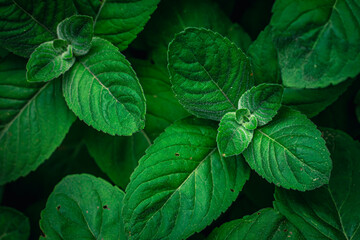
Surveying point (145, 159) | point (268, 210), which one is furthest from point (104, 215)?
point (268, 210)

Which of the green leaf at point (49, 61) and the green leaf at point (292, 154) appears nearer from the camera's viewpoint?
the green leaf at point (292, 154)

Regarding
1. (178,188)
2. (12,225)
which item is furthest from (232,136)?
(12,225)

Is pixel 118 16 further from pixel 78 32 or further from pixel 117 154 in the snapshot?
pixel 117 154

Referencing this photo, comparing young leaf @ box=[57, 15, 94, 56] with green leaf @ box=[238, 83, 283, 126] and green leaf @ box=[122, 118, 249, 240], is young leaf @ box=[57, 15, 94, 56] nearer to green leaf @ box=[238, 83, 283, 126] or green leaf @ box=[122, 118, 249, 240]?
green leaf @ box=[122, 118, 249, 240]

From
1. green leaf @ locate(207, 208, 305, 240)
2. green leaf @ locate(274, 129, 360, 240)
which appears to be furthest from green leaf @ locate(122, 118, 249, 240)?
green leaf @ locate(274, 129, 360, 240)

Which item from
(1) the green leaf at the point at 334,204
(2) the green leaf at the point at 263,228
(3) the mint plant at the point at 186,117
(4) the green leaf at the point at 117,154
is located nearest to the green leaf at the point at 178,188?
(3) the mint plant at the point at 186,117

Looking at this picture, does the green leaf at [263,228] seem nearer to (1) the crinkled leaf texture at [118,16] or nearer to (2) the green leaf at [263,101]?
(2) the green leaf at [263,101]

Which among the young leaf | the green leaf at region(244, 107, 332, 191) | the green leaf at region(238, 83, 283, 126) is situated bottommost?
the green leaf at region(244, 107, 332, 191)
